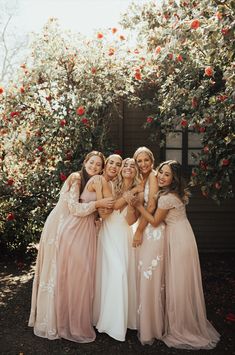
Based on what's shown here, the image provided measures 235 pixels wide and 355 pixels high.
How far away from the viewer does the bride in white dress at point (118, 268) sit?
4.62 meters

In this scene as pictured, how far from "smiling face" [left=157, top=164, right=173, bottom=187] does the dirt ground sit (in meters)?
1.79

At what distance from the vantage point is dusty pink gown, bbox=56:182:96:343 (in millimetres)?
4648

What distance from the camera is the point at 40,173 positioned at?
755cm

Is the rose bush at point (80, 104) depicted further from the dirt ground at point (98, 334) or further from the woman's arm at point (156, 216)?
the dirt ground at point (98, 334)

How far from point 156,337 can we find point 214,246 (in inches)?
188

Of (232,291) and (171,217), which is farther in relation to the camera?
(232,291)

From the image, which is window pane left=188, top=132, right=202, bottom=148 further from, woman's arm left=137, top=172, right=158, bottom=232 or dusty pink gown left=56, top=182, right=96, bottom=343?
dusty pink gown left=56, top=182, right=96, bottom=343

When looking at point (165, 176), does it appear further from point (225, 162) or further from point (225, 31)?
point (225, 31)

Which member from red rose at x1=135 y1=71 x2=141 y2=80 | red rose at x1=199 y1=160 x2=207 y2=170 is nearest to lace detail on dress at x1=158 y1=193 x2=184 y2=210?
red rose at x1=199 y1=160 x2=207 y2=170

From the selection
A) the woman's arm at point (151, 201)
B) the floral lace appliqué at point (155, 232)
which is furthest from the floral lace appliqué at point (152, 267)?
the woman's arm at point (151, 201)

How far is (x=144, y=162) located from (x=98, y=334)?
6.86 feet

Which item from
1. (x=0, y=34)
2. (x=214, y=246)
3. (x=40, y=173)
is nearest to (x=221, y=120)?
(x=40, y=173)

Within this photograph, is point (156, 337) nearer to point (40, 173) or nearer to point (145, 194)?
point (145, 194)

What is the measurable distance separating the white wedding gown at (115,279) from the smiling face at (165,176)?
58 centimetres
